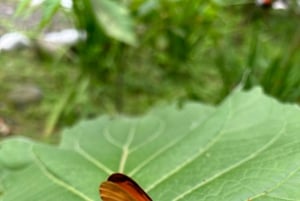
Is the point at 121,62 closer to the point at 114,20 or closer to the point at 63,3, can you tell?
the point at 114,20

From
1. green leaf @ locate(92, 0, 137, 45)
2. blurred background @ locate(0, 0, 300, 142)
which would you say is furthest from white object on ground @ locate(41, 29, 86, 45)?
green leaf @ locate(92, 0, 137, 45)

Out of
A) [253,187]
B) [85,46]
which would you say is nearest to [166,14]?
[85,46]

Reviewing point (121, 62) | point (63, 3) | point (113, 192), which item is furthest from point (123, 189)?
point (121, 62)

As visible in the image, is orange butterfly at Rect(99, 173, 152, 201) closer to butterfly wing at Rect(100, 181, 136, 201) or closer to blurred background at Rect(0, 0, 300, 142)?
butterfly wing at Rect(100, 181, 136, 201)

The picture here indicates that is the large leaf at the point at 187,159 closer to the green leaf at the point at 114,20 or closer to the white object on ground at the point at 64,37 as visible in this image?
the green leaf at the point at 114,20

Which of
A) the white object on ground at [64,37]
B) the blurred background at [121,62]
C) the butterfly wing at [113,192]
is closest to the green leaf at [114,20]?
the blurred background at [121,62]

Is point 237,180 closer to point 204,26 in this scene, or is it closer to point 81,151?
point 81,151
